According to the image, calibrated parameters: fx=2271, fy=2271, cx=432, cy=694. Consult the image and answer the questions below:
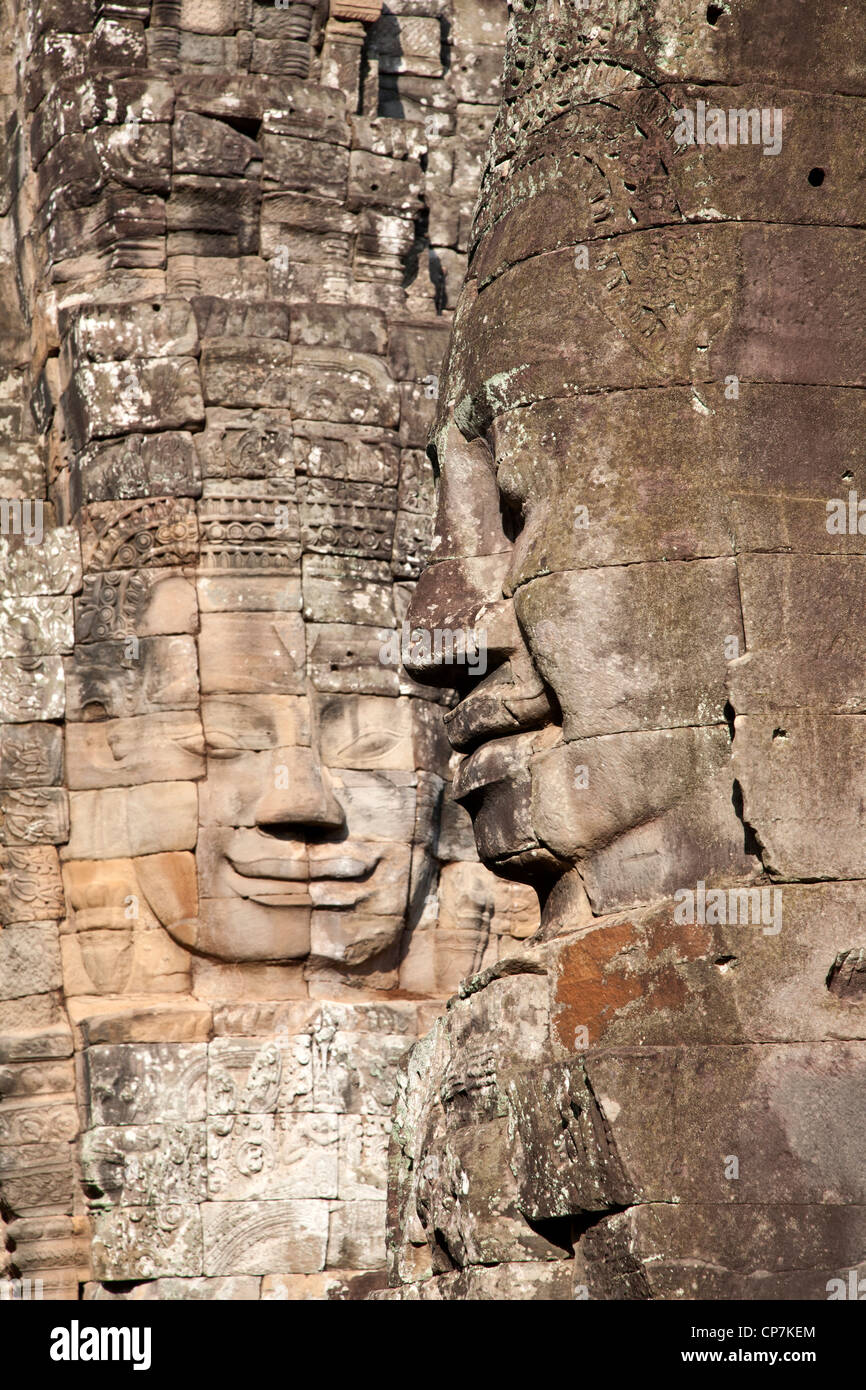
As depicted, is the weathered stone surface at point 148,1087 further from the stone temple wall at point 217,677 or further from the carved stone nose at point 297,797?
the carved stone nose at point 297,797

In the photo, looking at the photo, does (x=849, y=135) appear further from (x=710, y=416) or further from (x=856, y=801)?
(x=856, y=801)

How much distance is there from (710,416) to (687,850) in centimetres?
112

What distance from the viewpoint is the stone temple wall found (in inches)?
484

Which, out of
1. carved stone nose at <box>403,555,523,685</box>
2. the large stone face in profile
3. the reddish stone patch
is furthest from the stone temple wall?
the reddish stone patch

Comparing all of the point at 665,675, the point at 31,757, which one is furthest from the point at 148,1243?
the point at 665,675

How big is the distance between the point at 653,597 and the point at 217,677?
279 inches

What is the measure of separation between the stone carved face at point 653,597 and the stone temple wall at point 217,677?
6157 millimetres

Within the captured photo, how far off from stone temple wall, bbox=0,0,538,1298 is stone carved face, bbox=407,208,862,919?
6157 millimetres

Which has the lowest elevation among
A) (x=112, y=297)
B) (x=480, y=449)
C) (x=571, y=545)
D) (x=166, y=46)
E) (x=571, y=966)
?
(x=571, y=966)

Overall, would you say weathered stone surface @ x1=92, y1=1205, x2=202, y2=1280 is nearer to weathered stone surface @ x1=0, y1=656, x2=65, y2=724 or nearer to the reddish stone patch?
weathered stone surface @ x1=0, y1=656, x2=65, y2=724

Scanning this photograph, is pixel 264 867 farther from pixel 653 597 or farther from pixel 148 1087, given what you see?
pixel 653 597

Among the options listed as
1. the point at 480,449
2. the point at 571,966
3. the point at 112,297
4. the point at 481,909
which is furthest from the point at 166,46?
the point at 571,966

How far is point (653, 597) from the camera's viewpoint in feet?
19.0

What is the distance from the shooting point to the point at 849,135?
19.6ft
